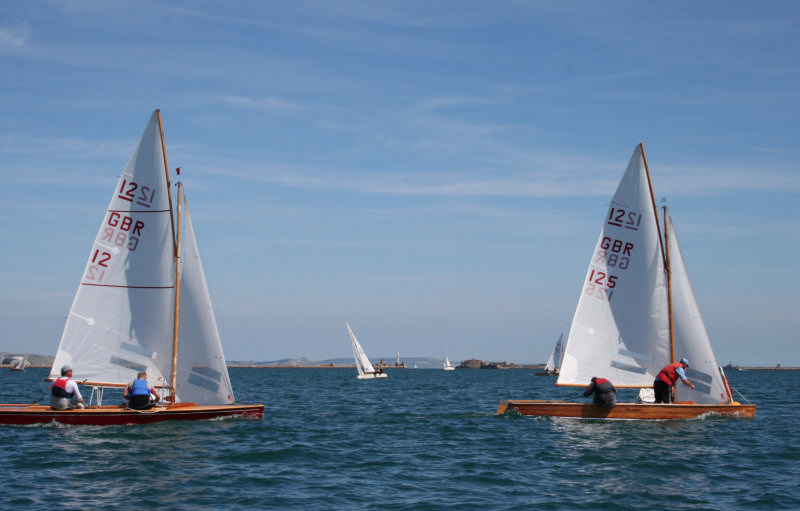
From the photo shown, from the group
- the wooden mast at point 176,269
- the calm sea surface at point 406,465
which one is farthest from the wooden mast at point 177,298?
the calm sea surface at point 406,465

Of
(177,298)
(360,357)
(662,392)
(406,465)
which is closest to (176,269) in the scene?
(177,298)

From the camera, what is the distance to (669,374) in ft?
87.8

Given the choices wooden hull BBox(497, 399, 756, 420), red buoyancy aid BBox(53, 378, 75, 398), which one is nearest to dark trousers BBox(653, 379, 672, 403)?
wooden hull BBox(497, 399, 756, 420)

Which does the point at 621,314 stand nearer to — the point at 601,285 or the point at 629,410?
the point at 601,285

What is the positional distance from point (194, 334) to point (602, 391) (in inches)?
516

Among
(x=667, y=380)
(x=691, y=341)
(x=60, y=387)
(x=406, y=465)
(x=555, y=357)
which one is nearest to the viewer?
(x=406, y=465)

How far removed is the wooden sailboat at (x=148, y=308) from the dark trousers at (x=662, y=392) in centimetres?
1348

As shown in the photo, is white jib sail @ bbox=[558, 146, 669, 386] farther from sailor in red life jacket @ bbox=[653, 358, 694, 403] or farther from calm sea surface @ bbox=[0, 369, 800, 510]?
calm sea surface @ bbox=[0, 369, 800, 510]

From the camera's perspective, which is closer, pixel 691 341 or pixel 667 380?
pixel 667 380

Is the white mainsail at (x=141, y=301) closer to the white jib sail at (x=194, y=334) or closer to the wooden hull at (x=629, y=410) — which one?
the white jib sail at (x=194, y=334)

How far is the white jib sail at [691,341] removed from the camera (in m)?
27.6

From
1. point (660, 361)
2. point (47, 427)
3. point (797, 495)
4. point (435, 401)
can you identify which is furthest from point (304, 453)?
point (435, 401)

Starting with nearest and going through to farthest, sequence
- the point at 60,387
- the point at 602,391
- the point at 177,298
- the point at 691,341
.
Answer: the point at 60,387 → the point at 177,298 → the point at 602,391 → the point at 691,341

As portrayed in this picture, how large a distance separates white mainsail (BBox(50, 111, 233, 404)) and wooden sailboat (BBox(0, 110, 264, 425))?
0.03 metres
